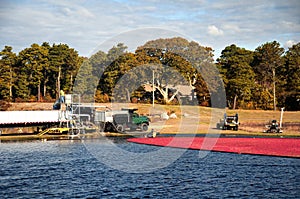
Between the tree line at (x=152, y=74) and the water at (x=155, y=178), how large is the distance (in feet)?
176

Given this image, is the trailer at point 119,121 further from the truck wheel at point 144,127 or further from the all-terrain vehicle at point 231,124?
the all-terrain vehicle at point 231,124

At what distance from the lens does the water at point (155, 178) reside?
21.8 m

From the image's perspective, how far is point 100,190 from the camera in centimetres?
2259

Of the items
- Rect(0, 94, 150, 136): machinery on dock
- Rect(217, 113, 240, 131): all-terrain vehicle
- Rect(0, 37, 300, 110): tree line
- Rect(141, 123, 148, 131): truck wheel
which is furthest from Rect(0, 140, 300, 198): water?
Rect(0, 37, 300, 110): tree line

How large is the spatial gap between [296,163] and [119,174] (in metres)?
12.0

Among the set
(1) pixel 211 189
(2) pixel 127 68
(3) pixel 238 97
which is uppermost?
(2) pixel 127 68

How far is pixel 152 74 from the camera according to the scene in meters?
91.0

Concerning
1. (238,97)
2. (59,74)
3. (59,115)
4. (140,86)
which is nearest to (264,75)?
(238,97)

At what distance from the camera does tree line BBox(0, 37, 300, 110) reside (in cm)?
8856

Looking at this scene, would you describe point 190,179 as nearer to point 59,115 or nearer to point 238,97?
point 59,115

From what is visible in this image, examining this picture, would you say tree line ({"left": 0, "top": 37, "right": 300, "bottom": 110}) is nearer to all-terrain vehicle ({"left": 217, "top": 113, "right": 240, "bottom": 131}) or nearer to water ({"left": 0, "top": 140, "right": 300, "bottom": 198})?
all-terrain vehicle ({"left": 217, "top": 113, "right": 240, "bottom": 131})

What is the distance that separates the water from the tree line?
176 ft

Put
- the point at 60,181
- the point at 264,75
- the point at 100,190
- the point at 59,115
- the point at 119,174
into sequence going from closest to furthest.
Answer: the point at 100,190 → the point at 60,181 → the point at 119,174 → the point at 59,115 → the point at 264,75

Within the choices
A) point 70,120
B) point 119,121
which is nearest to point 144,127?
point 119,121
